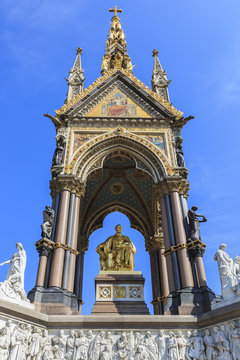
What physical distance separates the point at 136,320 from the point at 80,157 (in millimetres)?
8008

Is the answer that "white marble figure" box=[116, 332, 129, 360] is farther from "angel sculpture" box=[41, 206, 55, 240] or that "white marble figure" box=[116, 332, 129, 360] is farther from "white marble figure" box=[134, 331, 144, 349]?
"angel sculpture" box=[41, 206, 55, 240]

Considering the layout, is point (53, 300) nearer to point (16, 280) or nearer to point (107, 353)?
point (16, 280)

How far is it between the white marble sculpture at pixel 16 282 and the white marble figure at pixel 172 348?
4563 mm

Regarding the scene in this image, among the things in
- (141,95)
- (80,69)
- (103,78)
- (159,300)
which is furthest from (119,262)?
(80,69)

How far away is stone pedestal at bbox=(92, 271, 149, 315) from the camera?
42.2 feet

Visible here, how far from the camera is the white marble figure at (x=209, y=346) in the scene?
31.6ft

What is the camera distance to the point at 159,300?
1688cm

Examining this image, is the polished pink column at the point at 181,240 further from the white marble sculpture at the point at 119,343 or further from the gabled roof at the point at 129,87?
the gabled roof at the point at 129,87

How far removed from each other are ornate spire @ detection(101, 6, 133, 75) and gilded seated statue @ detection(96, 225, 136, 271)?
11872 millimetres

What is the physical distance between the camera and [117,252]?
52.3ft

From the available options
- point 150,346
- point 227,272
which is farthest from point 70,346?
point 227,272

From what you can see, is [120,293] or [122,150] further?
[122,150]

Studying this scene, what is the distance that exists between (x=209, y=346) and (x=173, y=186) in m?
6.83

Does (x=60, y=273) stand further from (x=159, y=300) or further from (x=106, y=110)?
(x=106, y=110)
